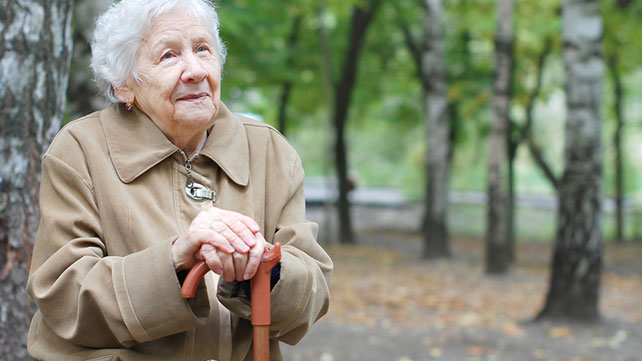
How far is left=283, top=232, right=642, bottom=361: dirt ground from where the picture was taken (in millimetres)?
6578

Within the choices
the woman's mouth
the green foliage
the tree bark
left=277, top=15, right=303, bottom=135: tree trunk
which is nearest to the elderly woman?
the woman's mouth

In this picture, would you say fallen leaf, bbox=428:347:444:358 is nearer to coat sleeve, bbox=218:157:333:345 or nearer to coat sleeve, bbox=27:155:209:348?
coat sleeve, bbox=218:157:333:345

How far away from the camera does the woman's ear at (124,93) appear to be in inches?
88.2

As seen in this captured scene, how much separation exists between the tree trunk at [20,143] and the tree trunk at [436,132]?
1029cm

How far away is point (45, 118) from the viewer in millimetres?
3162

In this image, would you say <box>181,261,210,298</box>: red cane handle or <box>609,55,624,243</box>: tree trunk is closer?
<box>181,261,210,298</box>: red cane handle

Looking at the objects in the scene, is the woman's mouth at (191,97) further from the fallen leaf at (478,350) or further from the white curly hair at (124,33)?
the fallen leaf at (478,350)

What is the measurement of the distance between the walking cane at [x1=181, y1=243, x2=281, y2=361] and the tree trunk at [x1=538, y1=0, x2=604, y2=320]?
6.10 m

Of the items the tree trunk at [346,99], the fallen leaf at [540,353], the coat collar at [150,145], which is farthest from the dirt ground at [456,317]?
the coat collar at [150,145]

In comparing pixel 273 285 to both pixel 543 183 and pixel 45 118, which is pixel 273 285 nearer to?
pixel 45 118

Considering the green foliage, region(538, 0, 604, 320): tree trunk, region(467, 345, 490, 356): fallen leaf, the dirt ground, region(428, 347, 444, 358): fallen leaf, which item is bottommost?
the dirt ground

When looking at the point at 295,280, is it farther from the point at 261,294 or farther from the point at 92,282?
the point at 92,282

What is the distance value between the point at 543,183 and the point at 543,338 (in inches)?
1377

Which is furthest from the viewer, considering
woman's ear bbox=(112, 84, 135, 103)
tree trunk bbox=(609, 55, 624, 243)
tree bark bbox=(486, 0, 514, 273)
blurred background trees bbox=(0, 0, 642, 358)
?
tree trunk bbox=(609, 55, 624, 243)
